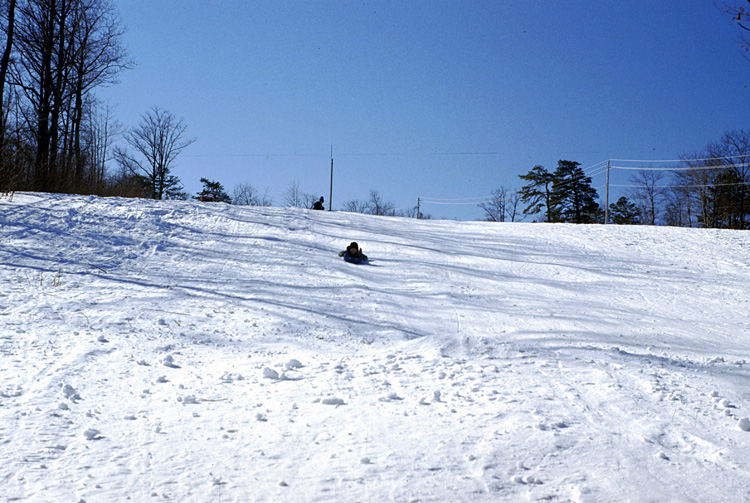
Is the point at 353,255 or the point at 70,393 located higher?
the point at 353,255

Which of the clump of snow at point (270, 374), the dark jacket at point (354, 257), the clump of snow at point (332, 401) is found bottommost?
the clump of snow at point (332, 401)

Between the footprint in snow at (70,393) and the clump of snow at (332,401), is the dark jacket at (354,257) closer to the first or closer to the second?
the clump of snow at (332,401)

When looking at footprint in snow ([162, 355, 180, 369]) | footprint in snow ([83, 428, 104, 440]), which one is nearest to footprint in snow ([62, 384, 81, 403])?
footprint in snow ([83, 428, 104, 440])

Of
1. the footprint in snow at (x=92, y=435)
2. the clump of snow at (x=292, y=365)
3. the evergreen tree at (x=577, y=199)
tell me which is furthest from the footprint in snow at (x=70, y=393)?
the evergreen tree at (x=577, y=199)

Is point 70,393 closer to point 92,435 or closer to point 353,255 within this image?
point 92,435

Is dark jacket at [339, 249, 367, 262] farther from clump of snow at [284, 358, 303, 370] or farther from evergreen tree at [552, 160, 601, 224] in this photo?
evergreen tree at [552, 160, 601, 224]

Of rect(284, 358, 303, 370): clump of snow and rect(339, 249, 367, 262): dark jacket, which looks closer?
rect(284, 358, 303, 370): clump of snow

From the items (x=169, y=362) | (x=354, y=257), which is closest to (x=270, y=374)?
(x=169, y=362)

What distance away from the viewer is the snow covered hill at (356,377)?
3.04 m

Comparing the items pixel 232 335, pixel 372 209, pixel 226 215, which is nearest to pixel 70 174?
pixel 226 215

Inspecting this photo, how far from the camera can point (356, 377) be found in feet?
15.8

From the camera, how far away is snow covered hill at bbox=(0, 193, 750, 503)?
3.04 metres

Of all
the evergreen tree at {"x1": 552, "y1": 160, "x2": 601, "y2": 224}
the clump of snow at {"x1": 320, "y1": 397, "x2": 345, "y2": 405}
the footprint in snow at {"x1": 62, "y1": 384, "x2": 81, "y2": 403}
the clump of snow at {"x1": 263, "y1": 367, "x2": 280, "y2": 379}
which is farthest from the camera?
the evergreen tree at {"x1": 552, "y1": 160, "x2": 601, "y2": 224}

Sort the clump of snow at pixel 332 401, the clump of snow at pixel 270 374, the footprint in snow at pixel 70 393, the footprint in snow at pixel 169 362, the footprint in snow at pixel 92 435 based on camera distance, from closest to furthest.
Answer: the footprint in snow at pixel 92 435
the footprint in snow at pixel 70 393
the clump of snow at pixel 332 401
the clump of snow at pixel 270 374
the footprint in snow at pixel 169 362
